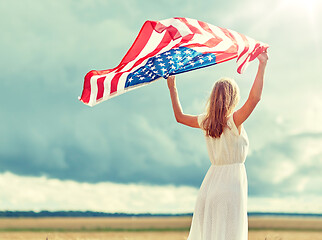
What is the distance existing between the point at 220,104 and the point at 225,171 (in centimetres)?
75

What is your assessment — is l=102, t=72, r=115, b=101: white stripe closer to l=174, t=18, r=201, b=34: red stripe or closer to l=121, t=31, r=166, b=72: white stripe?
l=121, t=31, r=166, b=72: white stripe

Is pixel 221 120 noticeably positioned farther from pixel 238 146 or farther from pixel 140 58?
pixel 140 58

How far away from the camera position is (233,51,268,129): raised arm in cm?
439

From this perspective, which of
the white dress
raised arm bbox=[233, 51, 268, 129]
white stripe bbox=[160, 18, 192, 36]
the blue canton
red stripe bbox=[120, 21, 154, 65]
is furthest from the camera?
the blue canton

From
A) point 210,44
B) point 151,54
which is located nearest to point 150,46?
point 151,54

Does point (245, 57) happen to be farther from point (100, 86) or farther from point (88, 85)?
point (88, 85)

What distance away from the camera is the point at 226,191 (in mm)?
4629

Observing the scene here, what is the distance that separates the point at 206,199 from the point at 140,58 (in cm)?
233

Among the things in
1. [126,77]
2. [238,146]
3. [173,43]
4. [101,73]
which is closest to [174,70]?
[173,43]

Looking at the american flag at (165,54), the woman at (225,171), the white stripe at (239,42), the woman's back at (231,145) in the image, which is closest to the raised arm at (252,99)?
the woman at (225,171)

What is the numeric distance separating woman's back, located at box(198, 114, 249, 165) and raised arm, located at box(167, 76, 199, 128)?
0.40 m

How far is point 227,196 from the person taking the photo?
4.62 metres

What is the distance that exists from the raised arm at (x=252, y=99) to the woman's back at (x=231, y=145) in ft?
0.33

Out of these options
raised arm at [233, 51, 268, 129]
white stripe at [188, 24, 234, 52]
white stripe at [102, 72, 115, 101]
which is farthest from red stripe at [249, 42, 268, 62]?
white stripe at [102, 72, 115, 101]
